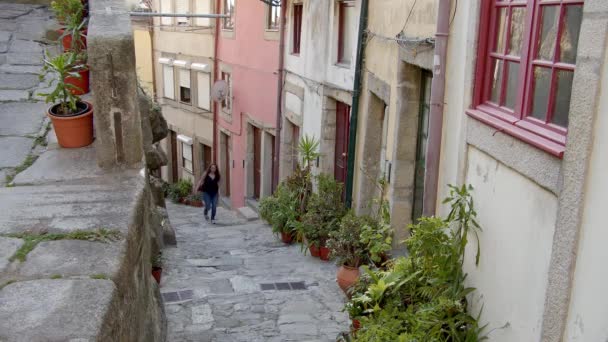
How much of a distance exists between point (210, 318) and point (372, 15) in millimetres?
4013

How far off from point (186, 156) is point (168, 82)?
2.42 metres

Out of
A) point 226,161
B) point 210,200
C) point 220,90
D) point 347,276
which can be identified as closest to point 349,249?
point 347,276

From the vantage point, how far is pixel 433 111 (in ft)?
17.0

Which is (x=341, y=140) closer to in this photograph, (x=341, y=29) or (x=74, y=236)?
(x=341, y=29)

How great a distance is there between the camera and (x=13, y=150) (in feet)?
15.1

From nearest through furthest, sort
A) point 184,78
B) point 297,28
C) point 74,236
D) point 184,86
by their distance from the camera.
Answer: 1. point 74,236
2. point 297,28
3. point 184,78
4. point 184,86

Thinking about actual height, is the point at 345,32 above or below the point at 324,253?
above

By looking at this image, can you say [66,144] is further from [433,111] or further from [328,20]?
[328,20]

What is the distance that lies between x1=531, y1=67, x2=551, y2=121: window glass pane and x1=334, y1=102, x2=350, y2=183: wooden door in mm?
5583

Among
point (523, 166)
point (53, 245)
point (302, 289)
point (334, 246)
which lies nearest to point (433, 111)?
point (523, 166)

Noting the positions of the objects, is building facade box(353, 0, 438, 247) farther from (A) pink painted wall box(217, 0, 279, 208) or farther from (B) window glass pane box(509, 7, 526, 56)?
(A) pink painted wall box(217, 0, 279, 208)

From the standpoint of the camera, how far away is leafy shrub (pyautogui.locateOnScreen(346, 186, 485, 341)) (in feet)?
13.7

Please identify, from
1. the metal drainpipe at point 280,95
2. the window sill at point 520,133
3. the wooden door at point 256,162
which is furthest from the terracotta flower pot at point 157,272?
the wooden door at point 256,162

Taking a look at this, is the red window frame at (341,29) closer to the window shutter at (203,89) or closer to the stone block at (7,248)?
the stone block at (7,248)
